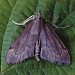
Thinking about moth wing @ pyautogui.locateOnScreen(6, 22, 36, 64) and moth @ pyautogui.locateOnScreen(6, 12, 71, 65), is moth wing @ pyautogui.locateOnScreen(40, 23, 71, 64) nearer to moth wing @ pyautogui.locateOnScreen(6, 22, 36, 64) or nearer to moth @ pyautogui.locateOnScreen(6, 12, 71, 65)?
moth @ pyautogui.locateOnScreen(6, 12, 71, 65)

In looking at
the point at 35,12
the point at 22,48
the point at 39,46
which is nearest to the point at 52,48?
the point at 39,46

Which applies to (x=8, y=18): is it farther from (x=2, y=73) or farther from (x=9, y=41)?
(x=2, y=73)

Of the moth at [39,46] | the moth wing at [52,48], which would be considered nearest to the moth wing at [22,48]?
the moth at [39,46]

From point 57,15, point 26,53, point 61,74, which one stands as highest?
point 57,15

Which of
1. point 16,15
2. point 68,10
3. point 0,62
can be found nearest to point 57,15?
point 68,10

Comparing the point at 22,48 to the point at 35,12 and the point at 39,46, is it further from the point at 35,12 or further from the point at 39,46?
the point at 35,12

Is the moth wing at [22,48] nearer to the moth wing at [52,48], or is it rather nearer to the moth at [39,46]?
the moth at [39,46]
